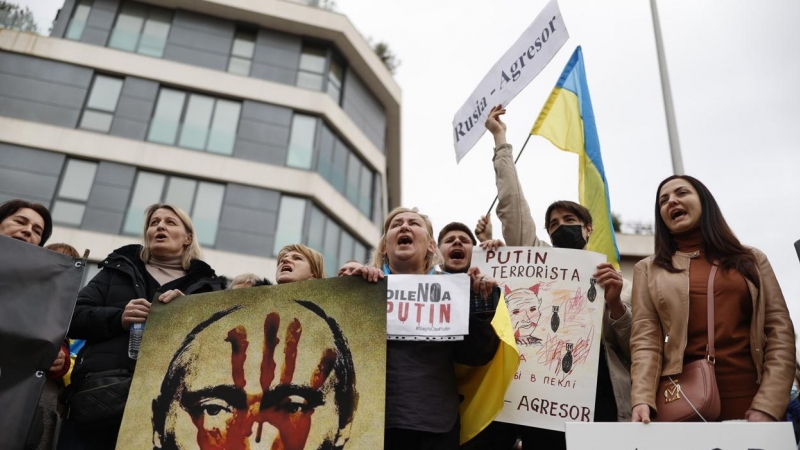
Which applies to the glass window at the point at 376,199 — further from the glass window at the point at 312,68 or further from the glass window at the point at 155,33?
the glass window at the point at 155,33

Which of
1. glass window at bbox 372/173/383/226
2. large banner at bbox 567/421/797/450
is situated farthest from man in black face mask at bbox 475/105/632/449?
glass window at bbox 372/173/383/226

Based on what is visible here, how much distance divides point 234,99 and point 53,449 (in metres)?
16.4

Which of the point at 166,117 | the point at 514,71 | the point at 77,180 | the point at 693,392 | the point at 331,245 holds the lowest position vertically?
the point at 693,392

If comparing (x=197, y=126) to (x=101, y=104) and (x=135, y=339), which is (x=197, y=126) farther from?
(x=135, y=339)

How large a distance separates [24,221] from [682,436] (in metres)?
3.29


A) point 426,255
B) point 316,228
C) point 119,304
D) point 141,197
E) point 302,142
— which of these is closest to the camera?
point 119,304

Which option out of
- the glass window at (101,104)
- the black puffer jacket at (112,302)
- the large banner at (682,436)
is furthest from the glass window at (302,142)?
the large banner at (682,436)

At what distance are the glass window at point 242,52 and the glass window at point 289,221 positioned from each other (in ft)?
14.2

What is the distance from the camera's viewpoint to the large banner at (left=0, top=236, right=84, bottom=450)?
8.93 feet

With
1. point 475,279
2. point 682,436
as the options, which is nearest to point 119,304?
point 475,279

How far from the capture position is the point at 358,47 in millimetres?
20375

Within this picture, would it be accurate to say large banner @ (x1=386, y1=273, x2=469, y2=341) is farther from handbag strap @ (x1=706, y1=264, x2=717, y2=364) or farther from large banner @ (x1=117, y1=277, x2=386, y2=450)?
handbag strap @ (x1=706, y1=264, x2=717, y2=364)

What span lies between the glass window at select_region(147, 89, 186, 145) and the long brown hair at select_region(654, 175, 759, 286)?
16.3 m

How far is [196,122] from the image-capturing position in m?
17.8
